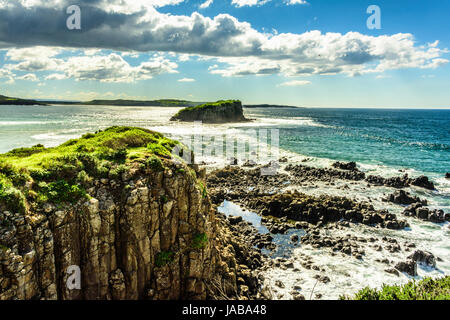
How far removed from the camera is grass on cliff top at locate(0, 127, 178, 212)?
402 inches

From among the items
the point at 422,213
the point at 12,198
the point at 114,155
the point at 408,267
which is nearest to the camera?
the point at 12,198

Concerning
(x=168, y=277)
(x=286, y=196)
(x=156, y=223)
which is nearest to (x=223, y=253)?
(x=168, y=277)

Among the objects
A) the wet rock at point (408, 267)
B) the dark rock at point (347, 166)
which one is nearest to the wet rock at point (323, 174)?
the dark rock at point (347, 166)

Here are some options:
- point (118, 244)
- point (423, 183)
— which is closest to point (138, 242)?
point (118, 244)

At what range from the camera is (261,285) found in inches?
666

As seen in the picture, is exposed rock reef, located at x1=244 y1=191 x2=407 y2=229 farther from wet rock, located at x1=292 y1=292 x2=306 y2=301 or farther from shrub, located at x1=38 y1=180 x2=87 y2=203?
shrub, located at x1=38 y1=180 x2=87 y2=203

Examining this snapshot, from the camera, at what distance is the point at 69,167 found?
12.1 metres

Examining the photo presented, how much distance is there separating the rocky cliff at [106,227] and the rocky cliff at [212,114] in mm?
128289

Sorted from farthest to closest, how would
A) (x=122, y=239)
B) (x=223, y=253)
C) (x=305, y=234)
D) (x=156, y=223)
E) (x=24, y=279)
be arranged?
1. (x=305, y=234)
2. (x=223, y=253)
3. (x=156, y=223)
4. (x=122, y=239)
5. (x=24, y=279)

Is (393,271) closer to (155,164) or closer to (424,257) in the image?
(424,257)

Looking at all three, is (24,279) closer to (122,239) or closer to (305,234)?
(122,239)

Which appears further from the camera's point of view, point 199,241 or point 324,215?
point 324,215

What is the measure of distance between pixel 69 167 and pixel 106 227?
10.2 ft

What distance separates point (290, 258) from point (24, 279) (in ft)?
52.9
